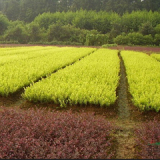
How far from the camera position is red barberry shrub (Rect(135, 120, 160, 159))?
297cm

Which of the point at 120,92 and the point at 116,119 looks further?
the point at 120,92

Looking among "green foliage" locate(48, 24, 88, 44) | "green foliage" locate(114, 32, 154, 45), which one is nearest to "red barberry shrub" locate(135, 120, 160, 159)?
"green foliage" locate(114, 32, 154, 45)

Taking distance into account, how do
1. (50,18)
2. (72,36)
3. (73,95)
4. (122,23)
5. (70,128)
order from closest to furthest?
(70,128)
(73,95)
(72,36)
(122,23)
(50,18)

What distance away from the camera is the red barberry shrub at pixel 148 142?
2968 millimetres

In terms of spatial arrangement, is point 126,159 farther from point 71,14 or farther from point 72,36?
point 71,14

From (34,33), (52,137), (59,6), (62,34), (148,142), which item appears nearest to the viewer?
(148,142)

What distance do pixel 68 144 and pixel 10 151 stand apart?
0.84 metres

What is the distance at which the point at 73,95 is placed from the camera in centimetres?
545

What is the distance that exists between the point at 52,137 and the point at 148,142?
1557mm

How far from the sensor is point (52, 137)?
3428 mm

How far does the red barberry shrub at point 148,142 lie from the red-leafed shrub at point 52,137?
482 mm

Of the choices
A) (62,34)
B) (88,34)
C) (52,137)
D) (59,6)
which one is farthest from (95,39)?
(59,6)

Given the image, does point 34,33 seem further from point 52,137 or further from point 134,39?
point 52,137

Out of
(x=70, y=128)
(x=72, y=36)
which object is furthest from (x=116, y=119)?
(x=72, y=36)
